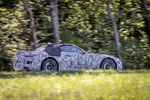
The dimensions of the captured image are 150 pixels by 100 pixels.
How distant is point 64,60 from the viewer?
11586 mm

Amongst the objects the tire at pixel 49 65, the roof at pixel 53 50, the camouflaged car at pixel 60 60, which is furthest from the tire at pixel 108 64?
the tire at pixel 49 65

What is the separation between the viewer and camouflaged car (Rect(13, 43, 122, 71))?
10812 millimetres

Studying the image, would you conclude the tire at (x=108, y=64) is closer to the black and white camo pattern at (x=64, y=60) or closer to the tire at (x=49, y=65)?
the black and white camo pattern at (x=64, y=60)

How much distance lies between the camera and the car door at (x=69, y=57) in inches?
457

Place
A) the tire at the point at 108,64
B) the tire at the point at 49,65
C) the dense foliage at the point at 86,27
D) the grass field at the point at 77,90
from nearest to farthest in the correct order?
the grass field at the point at 77,90 → the tire at the point at 49,65 → the tire at the point at 108,64 → the dense foliage at the point at 86,27

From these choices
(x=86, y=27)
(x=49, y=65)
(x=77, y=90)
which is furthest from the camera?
(x=86, y=27)

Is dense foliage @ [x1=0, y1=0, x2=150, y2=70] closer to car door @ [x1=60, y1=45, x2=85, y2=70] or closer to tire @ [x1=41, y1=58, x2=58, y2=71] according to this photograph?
car door @ [x1=60, y1=45, x2=85, y2=70]

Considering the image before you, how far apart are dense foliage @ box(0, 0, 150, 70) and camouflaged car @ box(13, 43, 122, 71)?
4854mm

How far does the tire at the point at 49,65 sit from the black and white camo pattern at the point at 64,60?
0.15 metres

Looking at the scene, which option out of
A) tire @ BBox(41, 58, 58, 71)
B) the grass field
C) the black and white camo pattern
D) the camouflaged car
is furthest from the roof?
the grass field

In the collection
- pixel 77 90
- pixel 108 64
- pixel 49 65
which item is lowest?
pixel 77 90

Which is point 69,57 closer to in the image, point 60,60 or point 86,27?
point 60,60

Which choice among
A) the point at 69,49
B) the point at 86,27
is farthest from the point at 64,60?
the point at 86,27

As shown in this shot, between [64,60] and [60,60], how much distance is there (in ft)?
0.69
